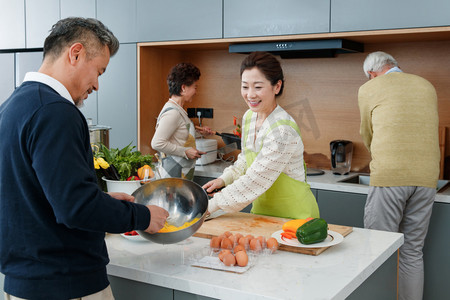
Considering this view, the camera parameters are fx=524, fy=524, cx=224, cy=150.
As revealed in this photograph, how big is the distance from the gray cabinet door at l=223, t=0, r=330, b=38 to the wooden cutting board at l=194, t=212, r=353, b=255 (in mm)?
1370

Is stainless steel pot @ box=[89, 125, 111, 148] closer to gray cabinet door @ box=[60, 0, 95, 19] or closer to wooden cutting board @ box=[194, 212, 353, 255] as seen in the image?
wooden cutting board @ box=[194, 212, 353, 255]

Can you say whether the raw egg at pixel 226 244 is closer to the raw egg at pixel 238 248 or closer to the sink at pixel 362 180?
the raw egg at pixel 238 248

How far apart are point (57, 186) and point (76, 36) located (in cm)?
38

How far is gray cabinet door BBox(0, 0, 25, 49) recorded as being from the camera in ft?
13.6

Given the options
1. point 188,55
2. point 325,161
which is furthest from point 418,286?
point 188,55

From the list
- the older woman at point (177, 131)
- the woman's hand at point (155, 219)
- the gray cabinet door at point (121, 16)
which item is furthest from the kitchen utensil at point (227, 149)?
the woman's hand at point (155, 219)

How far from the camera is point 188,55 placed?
161 inches

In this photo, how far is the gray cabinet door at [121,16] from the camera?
368 cm

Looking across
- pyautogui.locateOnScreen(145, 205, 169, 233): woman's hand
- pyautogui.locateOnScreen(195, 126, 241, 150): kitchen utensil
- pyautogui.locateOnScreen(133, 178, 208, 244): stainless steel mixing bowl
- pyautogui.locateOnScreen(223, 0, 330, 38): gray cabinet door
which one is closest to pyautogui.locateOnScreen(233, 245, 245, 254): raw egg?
pyautogui.locateOnScreen(133, 178, 208, 244): stainless steel mixing bowl

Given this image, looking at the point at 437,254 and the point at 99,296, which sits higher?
the point at 99,296

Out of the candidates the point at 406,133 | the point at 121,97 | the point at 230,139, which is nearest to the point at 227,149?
the point at 230,139

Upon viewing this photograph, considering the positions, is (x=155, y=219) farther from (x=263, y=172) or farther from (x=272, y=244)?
(x=263, y=172)

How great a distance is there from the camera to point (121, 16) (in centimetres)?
372

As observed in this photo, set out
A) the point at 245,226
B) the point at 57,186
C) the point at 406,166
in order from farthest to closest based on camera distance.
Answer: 1. the point at 406,166
2. the point at 245,226
3. the point at 57,186
